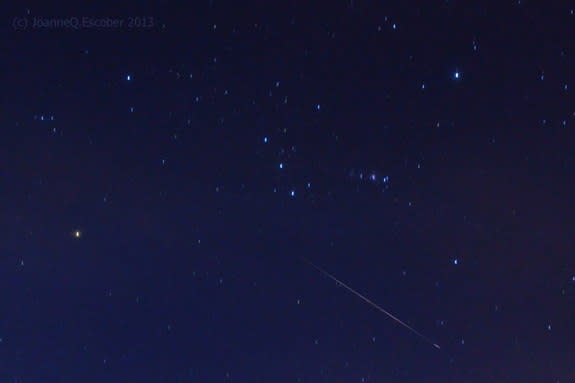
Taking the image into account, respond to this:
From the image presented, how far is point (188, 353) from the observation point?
3361mm

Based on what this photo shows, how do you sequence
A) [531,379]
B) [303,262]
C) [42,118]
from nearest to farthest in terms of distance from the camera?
[42,118]
[303,262]
[531,379]

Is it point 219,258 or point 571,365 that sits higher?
point 219,258

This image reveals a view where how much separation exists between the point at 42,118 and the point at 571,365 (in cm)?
260

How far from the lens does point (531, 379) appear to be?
11.5 feet

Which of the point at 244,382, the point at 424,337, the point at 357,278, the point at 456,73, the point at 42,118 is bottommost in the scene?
the point at 244,382

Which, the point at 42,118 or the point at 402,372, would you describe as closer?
the point at 42,118

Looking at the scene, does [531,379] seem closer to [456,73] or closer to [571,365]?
[571,365]

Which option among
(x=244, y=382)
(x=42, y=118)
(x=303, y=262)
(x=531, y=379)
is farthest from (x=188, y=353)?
(x=531, y=379)

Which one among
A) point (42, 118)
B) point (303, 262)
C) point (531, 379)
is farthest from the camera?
point (531, 379)

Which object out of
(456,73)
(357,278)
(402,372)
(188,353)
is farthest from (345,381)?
(456,73)

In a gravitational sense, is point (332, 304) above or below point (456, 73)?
below

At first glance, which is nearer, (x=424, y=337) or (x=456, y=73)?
(x=456, y=73)

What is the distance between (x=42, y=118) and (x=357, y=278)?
150 centimetres

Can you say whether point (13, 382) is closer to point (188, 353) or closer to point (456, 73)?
point (188, 353)
